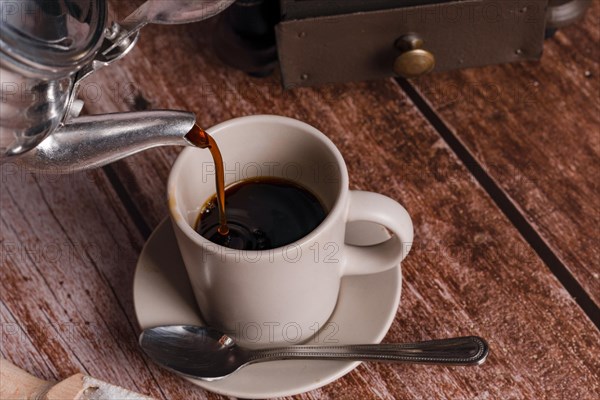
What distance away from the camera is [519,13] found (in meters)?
0.72

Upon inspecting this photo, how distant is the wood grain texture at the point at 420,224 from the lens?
591mm

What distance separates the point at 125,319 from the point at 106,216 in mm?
102

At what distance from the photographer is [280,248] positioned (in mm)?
500

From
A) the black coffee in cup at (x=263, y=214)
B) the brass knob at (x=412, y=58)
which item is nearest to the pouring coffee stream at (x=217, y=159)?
the black coffee in cup at (x=263, y=214)

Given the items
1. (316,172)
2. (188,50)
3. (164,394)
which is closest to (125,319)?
(164,394)

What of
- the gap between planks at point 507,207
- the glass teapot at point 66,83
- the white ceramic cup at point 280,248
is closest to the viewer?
the glass teapot at point 66,83

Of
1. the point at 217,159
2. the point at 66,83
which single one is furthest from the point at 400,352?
the point at 66,83

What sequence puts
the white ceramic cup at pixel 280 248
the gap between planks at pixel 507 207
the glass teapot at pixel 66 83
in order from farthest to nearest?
the gap between planks at pixel 507 207
the white ceramic cup at pixel 280 248
the glass teapot at pixel 66 83

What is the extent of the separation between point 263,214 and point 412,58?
0.71 feet

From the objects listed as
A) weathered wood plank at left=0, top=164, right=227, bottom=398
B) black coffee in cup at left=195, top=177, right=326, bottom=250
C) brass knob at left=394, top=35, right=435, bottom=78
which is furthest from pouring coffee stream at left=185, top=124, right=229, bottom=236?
brass knob at left=394, top=35, right=435, bottom=78

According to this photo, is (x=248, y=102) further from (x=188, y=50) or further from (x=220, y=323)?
(x=220, y=323)

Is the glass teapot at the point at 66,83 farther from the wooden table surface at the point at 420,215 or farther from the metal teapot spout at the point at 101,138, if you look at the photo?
the wooden table surface at the point at 420,215

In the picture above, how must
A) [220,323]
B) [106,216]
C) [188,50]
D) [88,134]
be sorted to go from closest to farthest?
[88,134]
[220,323]
[106,216]
[188,50]

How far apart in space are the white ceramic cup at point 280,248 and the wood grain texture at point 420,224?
7 centimetres
